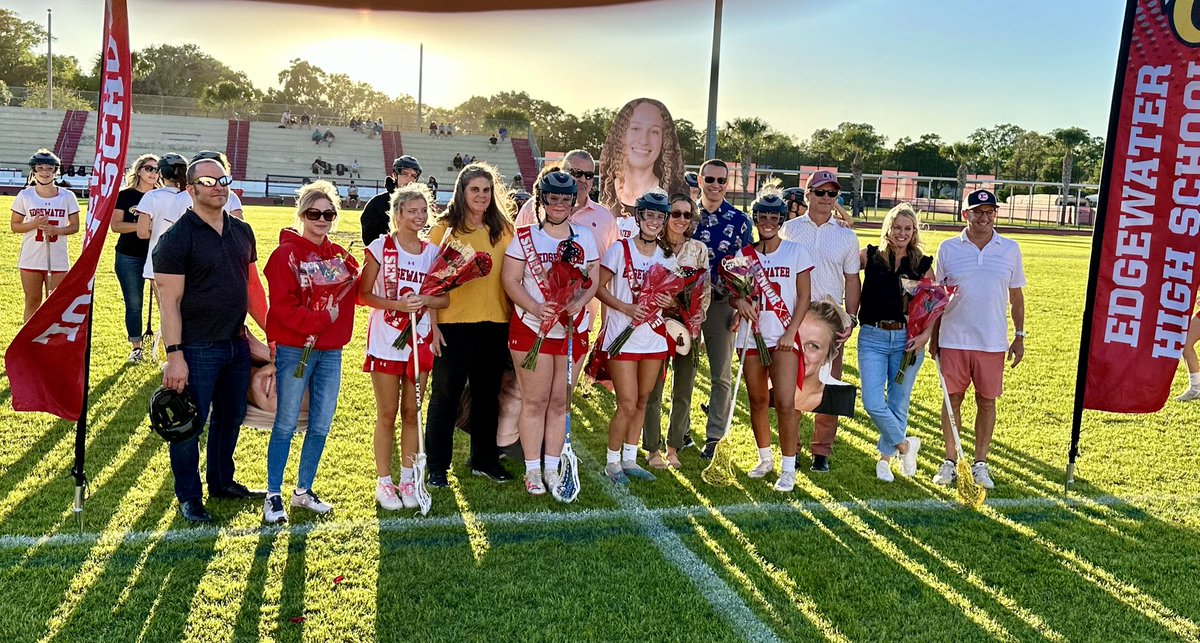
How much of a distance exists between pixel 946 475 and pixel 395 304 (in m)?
3.52

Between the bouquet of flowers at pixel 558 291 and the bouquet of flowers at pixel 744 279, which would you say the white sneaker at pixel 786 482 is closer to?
the bouquet of flowers at pixel 744 279

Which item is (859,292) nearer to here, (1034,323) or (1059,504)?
(1059,504)

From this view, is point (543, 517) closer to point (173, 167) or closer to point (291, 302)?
point (291, 302)

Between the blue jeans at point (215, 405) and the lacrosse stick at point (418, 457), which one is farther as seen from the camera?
the lacrosse stick at point (418, 457)

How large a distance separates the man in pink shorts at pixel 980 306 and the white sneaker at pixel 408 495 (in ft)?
10.5

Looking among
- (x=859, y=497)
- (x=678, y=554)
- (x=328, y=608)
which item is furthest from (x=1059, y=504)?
(x=328, y=608)

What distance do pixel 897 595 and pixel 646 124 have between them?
11.4 ft

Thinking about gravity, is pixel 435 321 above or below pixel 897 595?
above

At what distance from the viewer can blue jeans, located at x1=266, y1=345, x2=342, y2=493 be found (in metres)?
4.48

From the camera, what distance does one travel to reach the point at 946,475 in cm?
555

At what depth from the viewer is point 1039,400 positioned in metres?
7.96

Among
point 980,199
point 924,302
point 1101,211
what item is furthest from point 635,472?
point 1101,211

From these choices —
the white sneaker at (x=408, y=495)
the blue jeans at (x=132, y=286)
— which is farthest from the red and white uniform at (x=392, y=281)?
the blue jeans at (x=132, y=286)

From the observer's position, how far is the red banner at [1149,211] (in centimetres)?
490
